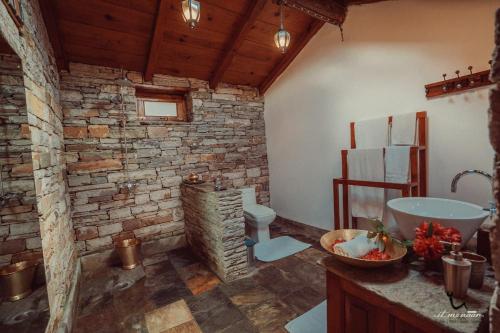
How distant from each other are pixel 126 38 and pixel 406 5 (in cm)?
295

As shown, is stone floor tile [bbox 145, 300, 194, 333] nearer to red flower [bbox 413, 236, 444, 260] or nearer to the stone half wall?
the stone half wall

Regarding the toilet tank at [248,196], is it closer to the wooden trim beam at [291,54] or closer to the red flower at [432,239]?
the wooden trim beam at [291,54]

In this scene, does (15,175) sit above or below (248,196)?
above

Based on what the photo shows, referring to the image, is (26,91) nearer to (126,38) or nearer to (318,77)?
(126,38)

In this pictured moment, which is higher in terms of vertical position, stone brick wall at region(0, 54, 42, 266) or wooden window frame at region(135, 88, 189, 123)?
wooden window frame at region(135, 88, 189, 123)

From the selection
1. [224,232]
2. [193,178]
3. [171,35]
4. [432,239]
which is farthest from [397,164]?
[171,35]

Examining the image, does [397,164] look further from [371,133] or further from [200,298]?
[200,298]

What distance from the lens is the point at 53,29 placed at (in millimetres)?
2066

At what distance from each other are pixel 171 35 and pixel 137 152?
1488 millimetres

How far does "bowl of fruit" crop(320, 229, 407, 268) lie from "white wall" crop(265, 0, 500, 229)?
60.4 inches

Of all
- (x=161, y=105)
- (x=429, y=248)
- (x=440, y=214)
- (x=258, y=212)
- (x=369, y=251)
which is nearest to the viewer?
(x=429, y=248)

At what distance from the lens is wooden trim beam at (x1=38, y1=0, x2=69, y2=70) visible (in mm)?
1907

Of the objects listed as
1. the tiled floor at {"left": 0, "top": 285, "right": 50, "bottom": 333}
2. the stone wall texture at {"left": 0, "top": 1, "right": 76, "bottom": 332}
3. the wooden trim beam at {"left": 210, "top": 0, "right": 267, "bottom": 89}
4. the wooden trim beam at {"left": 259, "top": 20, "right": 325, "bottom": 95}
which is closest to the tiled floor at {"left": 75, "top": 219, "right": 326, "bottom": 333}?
the stone wall texture at {"left": 0, "top": 1, "right": 76, "bottom": 332}

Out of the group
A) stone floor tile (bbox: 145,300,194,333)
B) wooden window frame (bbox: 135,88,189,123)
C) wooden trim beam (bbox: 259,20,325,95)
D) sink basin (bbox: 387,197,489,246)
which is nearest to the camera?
sink basin (bbox: 387,197,489,246)
